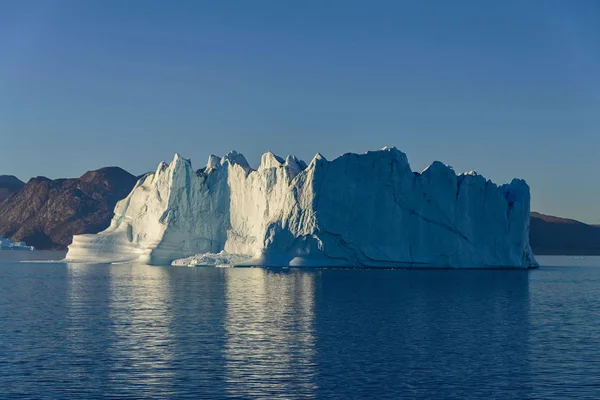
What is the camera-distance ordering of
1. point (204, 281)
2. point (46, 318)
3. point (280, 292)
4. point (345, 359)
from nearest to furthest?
point (345, 359) < point (46, 318) < point (280, 292) < point (204, 281)

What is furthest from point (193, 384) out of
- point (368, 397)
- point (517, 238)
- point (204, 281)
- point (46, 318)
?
point (517, 238)

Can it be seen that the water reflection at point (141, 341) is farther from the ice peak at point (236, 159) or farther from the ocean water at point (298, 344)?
the ice peak at point (236, 159)

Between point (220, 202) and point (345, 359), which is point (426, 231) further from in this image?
point (345, 359)

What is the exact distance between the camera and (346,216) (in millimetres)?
59750

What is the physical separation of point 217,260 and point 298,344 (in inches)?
1593

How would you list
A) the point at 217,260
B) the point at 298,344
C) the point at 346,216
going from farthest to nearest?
the point at 217,260, the point at 346,216, the point at 298,344

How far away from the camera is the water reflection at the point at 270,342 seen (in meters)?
19.9

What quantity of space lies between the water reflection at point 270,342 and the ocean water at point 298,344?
0.06 m

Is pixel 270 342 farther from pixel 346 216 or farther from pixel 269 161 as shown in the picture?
pixel 269 161

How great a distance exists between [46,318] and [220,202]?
38525 millimetres

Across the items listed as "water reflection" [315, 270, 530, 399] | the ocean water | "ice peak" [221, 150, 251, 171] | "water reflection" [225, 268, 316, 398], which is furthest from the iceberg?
"water reflection" [225, 268, 316, 398]

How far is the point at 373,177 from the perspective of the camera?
200ft

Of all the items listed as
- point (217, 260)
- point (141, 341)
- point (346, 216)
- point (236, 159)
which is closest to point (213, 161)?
point (236, 159)

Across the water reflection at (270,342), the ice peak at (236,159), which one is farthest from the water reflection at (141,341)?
the ice peak at (236,159)
